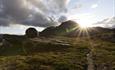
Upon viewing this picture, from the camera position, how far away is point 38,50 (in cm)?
10519

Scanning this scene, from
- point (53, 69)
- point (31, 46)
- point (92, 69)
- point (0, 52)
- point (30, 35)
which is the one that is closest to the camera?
point (92, 69)

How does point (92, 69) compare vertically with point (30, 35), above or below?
below

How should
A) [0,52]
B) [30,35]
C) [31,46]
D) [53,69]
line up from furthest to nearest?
[30,35], [31,46], [0,52], [53,69]

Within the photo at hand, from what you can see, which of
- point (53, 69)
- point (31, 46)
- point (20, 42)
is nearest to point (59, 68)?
point (53, 69)

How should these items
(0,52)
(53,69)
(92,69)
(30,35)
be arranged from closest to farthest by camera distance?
(92,69) → (53,69) → (0,52) → (30,35)

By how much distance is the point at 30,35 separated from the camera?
5965 inches

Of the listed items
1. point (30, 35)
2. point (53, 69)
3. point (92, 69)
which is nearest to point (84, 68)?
point (92, 69)

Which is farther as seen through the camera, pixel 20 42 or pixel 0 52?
pixel 20 42

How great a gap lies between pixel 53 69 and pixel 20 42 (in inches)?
2859

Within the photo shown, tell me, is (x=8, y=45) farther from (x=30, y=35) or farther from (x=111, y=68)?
(x=111, y=68)

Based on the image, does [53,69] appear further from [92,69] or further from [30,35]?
[30,35]

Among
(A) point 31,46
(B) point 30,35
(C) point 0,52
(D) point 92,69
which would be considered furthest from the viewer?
(B) point 30,35

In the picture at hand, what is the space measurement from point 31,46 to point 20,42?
9503mm

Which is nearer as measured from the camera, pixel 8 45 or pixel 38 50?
pixel 38 50
